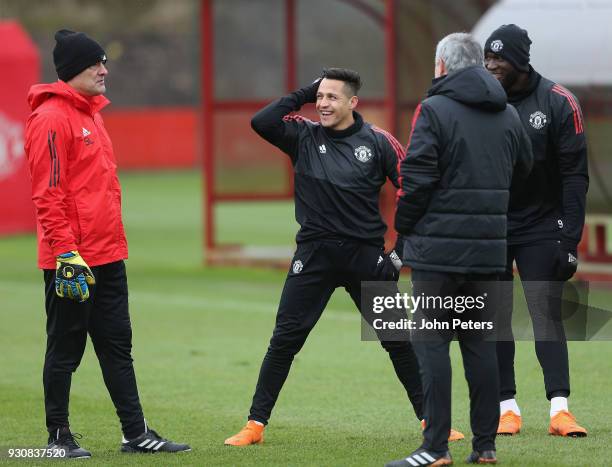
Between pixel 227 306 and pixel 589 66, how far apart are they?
4.22 m

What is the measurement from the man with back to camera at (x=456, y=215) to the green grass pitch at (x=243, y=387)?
1.71 ft

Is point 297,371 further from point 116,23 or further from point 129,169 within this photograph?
point 116,23

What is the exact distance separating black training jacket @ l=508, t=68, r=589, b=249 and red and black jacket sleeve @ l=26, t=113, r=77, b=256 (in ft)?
7.60

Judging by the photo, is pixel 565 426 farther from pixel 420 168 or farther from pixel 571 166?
pixel 420 168

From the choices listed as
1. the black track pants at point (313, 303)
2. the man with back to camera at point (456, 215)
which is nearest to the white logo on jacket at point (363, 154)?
the black track pants at point (313, 303)

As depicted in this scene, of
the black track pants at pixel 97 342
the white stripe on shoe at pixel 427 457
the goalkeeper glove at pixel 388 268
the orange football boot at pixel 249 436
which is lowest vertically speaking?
the orange football boot at pixel 249 436

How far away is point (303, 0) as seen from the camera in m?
21.8

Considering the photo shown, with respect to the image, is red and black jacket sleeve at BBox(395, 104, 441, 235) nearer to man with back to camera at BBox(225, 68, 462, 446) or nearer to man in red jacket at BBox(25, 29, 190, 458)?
man with back to camera at BBox(225, 68, 462, 446)

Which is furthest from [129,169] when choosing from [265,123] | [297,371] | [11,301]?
[265,123]

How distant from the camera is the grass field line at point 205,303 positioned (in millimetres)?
12969

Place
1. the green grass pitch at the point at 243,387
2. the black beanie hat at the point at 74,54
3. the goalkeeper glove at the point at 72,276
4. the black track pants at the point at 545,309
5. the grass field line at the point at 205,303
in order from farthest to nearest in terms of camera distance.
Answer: the grass field line at the point at 205,303, the black track pants at the point at 545,309, the green grass pitch at the point at 243,387, the black beanie hat at the point at 74,54, the goalkeeper glove at the point at 72,276

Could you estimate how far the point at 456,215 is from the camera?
6191 millimetres

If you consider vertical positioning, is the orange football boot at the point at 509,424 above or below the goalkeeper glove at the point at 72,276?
below

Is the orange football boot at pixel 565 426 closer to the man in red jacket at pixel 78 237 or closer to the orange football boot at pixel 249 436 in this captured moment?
the orange football boot at pixel 249 436
